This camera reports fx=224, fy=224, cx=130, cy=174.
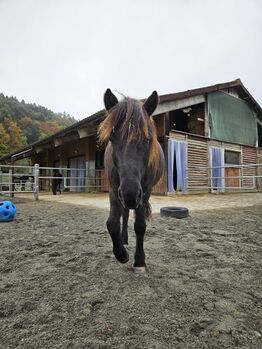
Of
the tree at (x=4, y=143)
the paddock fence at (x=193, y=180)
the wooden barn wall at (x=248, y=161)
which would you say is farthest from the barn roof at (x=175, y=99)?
the tree at (x=4, y=143)

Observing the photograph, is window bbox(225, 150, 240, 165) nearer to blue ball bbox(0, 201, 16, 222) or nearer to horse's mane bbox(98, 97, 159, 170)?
blue ball bbox(0, 201, 16, 222)

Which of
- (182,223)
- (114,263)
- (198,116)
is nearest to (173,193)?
(198,116)

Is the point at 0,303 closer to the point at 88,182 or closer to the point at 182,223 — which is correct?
the point at 182,223

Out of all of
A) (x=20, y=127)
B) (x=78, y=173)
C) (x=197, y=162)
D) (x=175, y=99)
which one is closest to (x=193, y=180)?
(x=197, y=162)

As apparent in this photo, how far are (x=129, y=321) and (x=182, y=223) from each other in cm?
309

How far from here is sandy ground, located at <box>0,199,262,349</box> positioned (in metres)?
1.24

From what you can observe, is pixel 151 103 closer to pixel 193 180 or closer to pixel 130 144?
pixel 130 144

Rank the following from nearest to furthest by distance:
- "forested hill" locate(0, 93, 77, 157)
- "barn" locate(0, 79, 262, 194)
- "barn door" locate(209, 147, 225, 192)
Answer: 1. "barn" locate(0, 79, 262, 194)
2. "barn door" locate(209, 147, 225, 192)
3. "forested hill" locate(0, 93, 77, 157)

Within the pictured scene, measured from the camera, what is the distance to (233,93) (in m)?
13.6

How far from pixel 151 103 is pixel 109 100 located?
417mm

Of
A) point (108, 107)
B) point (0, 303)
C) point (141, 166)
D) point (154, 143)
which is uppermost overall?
point (108, 107)

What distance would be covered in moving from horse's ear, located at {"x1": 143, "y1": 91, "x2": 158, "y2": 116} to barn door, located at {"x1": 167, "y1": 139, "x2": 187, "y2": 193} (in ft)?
26.1

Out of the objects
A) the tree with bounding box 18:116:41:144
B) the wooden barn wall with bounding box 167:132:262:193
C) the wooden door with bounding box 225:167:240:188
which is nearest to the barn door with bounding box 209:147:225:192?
the wooden barn wall with bounding box 167:132:262:193

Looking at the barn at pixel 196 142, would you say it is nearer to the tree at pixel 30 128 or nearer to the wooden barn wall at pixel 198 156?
the wooden barn wall at pixel 198 156
